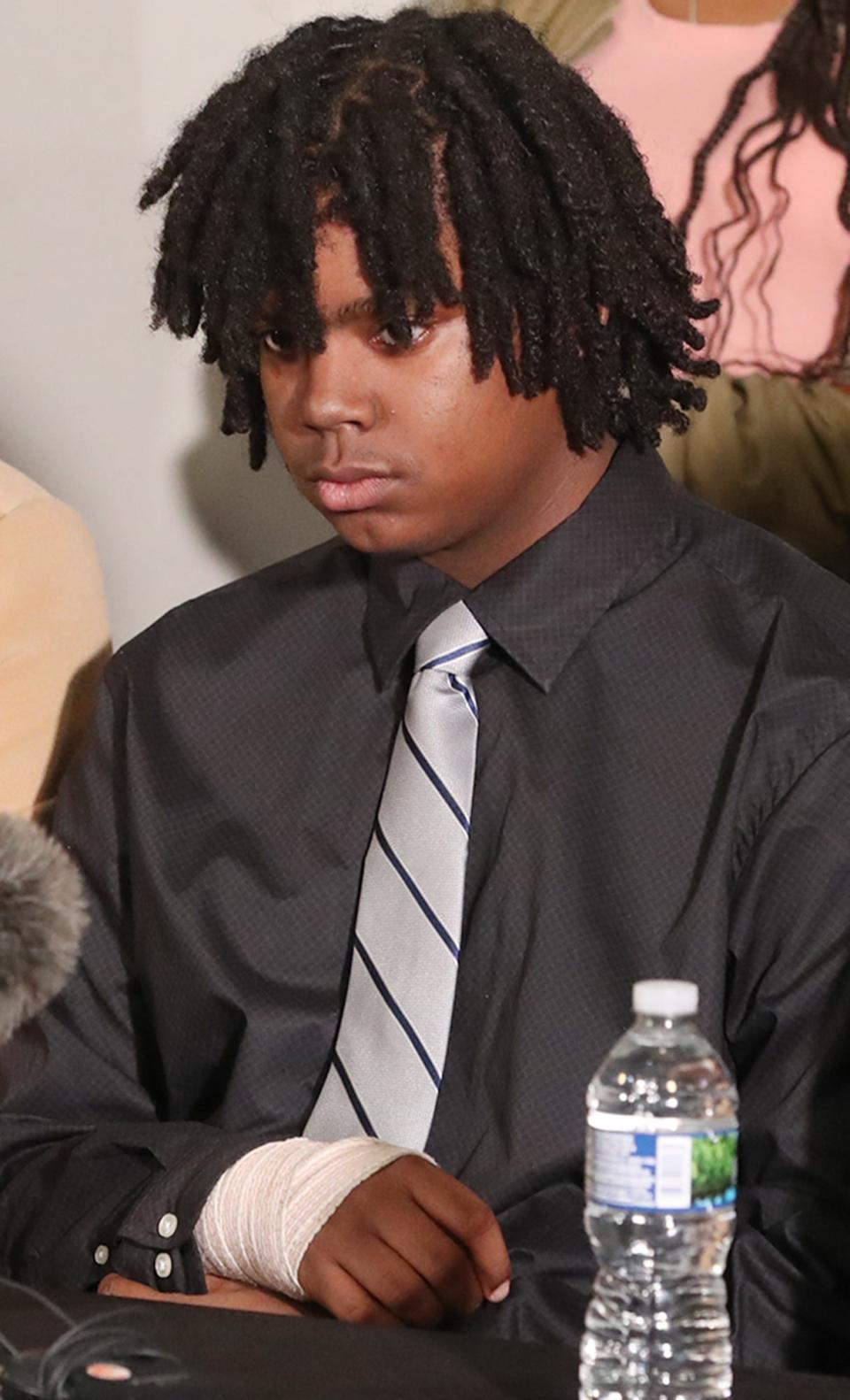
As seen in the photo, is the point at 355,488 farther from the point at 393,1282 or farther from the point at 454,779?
the point at 393,1282

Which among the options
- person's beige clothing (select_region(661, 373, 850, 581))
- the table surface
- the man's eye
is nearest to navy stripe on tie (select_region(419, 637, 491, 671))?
the man's eye

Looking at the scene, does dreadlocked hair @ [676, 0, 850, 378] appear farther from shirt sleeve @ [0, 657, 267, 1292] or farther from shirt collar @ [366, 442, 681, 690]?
shirt sleeve @ [0, 657, 267, 1292]

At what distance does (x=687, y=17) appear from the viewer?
67.6 inches

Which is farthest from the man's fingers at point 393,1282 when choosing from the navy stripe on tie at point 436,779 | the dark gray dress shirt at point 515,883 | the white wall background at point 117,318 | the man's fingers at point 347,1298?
the white wall background at point 117,318

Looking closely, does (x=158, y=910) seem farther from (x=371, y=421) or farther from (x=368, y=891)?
(x=371, y=421)

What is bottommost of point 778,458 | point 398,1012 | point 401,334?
point 398,1012

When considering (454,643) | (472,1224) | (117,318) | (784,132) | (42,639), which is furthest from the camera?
(117,318)

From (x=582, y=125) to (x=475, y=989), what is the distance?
2.15ft

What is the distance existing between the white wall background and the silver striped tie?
513 millimetres

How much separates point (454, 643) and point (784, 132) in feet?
1.75

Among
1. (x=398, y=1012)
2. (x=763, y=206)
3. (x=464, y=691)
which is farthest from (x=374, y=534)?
(x=763, y=206)

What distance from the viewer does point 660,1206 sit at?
0.89 m

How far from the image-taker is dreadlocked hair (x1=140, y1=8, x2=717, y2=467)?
146cm

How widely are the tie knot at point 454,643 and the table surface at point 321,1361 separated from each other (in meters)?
0.62
